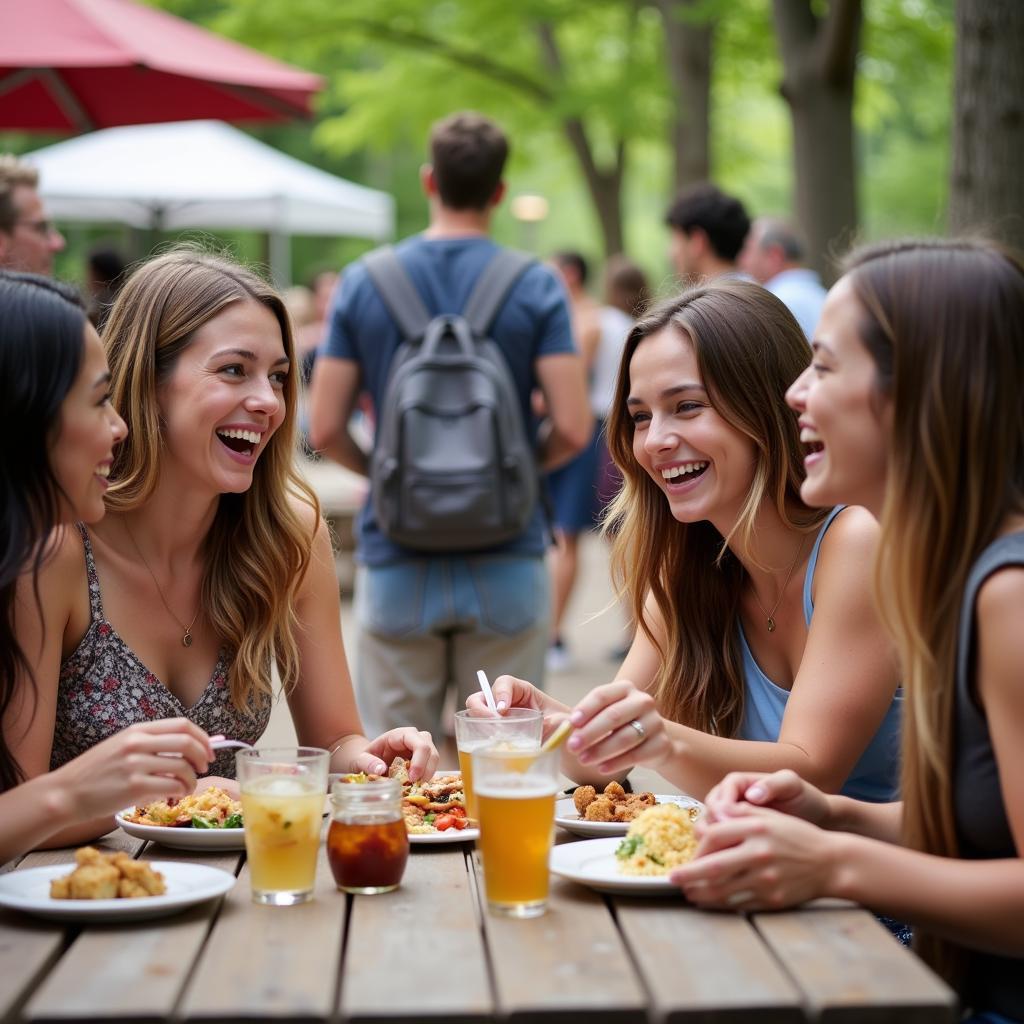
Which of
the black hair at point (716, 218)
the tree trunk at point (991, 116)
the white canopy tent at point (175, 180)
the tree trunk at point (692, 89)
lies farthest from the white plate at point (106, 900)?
the white canopy tent at point (175, 180)

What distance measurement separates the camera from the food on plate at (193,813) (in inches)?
94.2

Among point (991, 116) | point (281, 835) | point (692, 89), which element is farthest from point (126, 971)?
point (692, 89)

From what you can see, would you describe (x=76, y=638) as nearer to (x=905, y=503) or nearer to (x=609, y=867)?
(x=609, y=867)

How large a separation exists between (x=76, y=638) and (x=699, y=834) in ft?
4.17

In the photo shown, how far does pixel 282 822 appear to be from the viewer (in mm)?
2072

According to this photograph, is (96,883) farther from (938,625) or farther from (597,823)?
(938,625)

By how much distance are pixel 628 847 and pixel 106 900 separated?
2.37ft

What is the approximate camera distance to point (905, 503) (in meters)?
2.20

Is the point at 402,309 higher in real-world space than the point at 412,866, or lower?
higher

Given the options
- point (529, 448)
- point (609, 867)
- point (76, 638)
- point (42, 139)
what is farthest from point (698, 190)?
point (42, 139)

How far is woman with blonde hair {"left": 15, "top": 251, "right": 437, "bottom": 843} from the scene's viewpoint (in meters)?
2.86

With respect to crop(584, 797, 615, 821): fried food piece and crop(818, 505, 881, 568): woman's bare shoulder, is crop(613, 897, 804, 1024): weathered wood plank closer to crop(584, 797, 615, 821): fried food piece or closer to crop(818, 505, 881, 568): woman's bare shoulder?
crop(584, 797, 615, 821): fried food piece

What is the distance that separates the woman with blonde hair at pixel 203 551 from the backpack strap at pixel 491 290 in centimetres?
170

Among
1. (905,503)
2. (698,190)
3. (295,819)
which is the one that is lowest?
(295,819)
